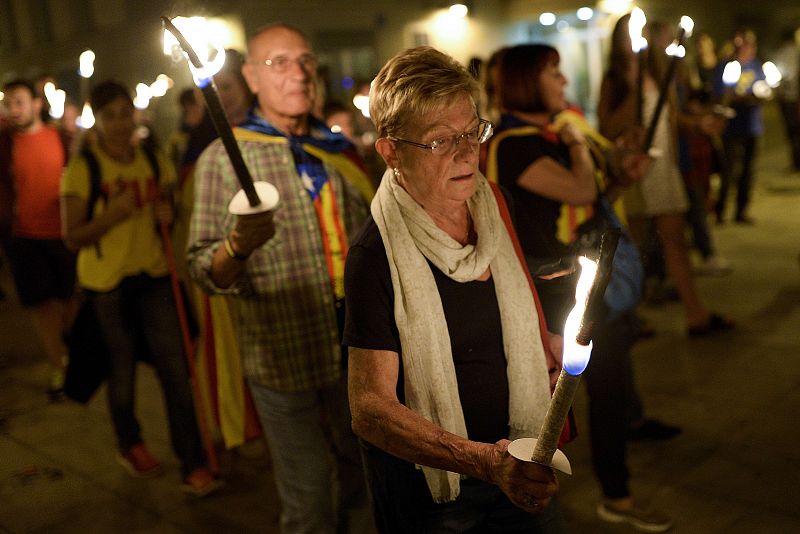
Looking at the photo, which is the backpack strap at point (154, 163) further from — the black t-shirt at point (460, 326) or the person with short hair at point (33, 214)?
the black t-shirt at point (460, 326)

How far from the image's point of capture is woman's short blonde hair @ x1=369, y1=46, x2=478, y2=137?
2018mm

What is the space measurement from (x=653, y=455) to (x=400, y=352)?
2730 millimetres

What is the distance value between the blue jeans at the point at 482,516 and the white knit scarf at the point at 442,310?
0.27 ft

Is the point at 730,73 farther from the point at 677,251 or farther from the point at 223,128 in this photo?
the point at 223,128

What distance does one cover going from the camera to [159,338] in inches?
177

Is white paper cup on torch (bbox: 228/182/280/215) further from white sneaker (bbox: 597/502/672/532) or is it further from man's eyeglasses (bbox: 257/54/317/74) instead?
white sneaker (bbox: 597/502/672/532)

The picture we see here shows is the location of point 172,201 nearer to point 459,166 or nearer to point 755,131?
point 459,166

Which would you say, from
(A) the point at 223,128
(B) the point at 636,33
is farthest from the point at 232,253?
(B) the point at 636,33

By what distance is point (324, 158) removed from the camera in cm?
318

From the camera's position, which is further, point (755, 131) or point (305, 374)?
point (755, 131)

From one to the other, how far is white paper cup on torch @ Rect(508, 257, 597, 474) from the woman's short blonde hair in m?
0.65

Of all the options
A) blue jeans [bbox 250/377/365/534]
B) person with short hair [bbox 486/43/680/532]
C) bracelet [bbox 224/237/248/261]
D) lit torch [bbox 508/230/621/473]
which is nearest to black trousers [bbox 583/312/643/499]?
person with short hair [bbox 486/43/680/532]

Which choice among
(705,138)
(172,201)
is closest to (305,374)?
(172,201)

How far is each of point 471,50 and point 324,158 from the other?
17.4m
